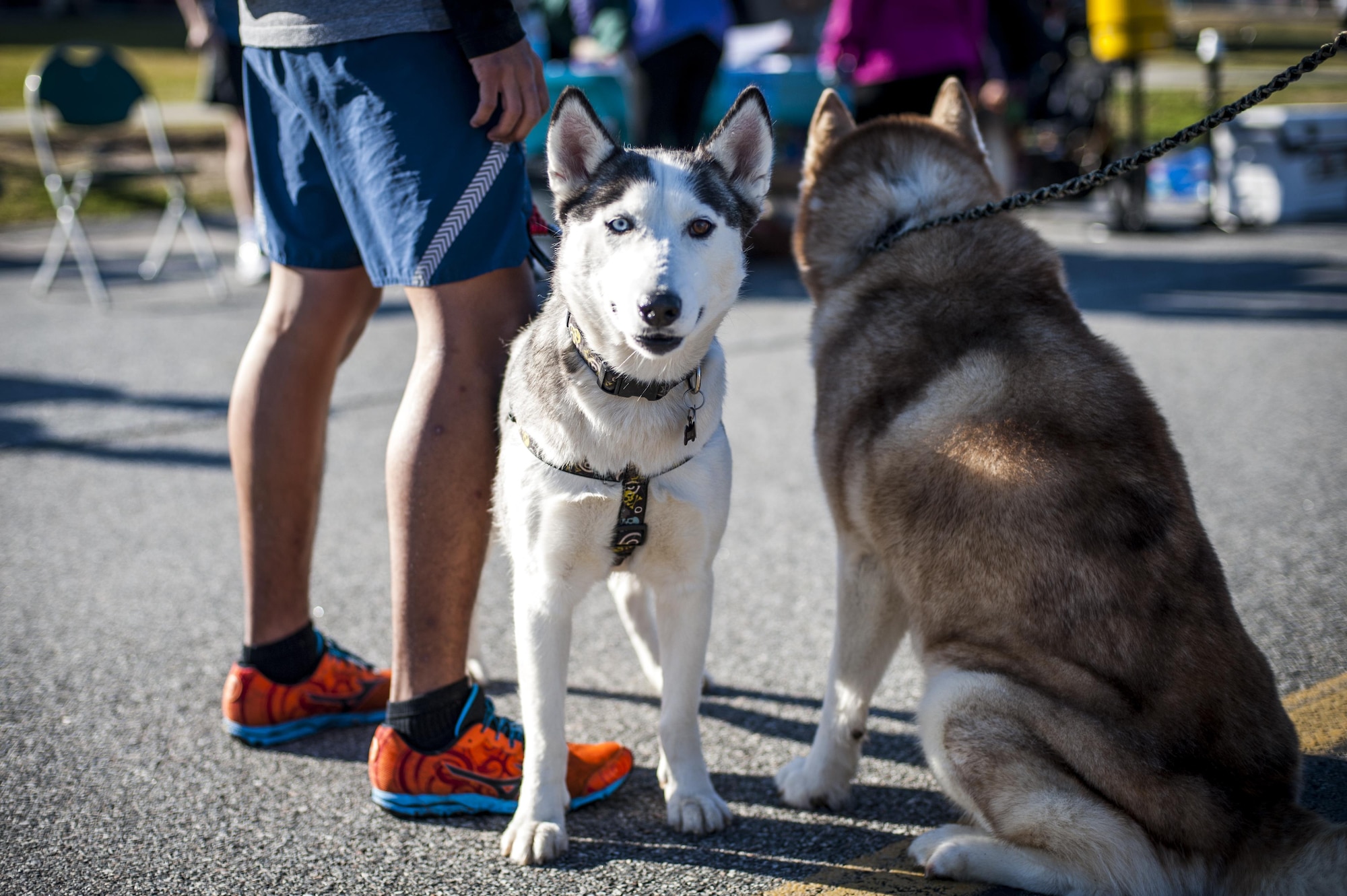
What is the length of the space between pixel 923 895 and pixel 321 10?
2.33m

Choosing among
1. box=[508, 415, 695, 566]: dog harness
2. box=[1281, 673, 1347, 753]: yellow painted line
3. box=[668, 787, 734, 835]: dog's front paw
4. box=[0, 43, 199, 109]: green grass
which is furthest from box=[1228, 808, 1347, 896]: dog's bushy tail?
box=[0, 43, 199, 109]: green grass

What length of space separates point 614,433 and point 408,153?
80cm

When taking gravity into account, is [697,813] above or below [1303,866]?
below

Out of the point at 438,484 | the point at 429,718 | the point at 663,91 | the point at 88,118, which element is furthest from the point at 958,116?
the point at 88,118

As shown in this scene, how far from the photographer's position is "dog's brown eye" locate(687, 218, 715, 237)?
2.20 metres

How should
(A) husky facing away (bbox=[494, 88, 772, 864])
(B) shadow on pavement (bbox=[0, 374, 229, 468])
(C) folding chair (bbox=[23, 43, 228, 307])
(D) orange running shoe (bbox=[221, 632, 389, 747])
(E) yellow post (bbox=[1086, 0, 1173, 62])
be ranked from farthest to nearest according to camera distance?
(E) yellow post (bbox=[1086, 0, 1173, 62])
(C) folding chair (bbox=[23, 43, 228, 307])
(B) shadow on pavement (bbox=[0, 374, 229, 468])
(D) orange running shoe (bbox=[221, 632, 389, 747])
(A) husky facing away (bbox=[494, 88, 772, 864])

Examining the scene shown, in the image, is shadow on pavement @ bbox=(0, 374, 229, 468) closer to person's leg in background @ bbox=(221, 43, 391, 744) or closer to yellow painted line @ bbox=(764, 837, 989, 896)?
person's leg in background @ bbox=(221, 43, 391, 744)

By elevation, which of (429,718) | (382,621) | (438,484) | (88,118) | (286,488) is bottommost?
(382,621)

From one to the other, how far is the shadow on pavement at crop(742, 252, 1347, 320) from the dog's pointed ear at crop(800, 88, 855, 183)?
4452 mm

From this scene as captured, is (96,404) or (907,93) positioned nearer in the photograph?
(96,404)

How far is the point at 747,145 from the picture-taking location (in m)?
2.38

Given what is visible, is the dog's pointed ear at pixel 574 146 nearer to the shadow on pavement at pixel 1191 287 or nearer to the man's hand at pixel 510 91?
the man's hand at pixel 510 91

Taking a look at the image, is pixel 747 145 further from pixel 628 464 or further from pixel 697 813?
pixel 697 813

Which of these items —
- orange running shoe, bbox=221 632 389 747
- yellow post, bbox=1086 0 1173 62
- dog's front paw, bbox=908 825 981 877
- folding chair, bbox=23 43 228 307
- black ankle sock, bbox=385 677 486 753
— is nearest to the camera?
dog's front paw, bbox=908 825 981 877
